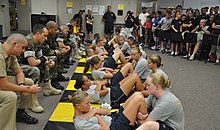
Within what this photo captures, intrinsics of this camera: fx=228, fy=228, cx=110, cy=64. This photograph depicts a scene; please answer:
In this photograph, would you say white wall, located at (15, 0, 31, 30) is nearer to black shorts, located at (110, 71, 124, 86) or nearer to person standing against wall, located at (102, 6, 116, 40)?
person standing against wall, located at (102, 6, 116, 40)

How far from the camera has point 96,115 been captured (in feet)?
8.09

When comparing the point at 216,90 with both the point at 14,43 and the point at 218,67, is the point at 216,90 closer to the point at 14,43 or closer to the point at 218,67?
the point at 218,67

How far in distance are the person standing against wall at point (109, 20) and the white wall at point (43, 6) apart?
7.46 ft

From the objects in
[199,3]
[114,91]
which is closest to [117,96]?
[114,91]

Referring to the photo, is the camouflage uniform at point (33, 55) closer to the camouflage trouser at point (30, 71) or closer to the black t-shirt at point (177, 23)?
the camouflage trouser at point (30, 71)

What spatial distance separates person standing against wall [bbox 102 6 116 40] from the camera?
10.1 meters

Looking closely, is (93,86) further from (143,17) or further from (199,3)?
(199,3)

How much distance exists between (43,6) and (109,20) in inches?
116

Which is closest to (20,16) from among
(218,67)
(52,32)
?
(52,32)

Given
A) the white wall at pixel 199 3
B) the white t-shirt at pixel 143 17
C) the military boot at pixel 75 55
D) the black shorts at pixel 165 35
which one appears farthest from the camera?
the white t-shirt at pixel 143 17

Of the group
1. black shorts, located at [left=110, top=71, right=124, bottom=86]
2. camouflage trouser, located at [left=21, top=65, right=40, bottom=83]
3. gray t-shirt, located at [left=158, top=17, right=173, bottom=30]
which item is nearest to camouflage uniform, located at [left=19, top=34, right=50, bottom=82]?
camouflage trouser, located at [left=21, top=65, right=40, bottom=83]

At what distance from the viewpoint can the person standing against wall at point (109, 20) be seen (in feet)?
33.0

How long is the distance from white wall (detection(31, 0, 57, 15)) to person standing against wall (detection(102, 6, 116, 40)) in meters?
2.27

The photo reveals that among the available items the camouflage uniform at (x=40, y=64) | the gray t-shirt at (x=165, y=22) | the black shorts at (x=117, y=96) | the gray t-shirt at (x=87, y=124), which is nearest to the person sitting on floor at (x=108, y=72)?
the black shorts at (x=117, y=96)
